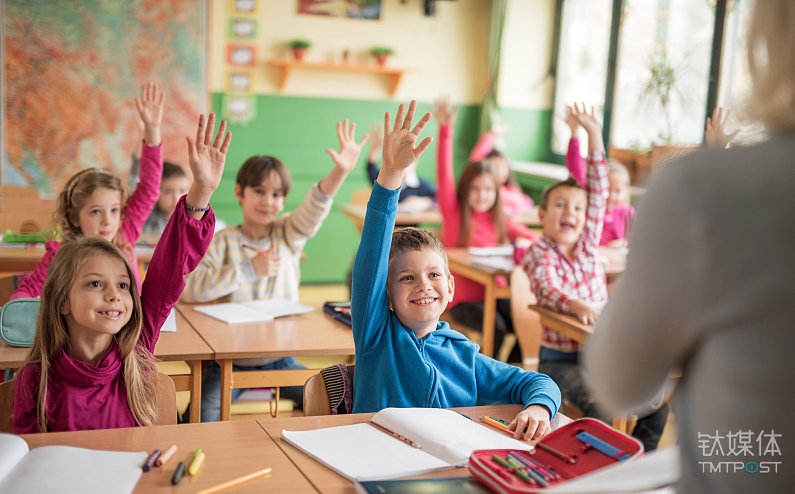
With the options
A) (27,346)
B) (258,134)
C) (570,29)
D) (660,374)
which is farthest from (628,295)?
(570,29)

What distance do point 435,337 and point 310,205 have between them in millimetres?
1225

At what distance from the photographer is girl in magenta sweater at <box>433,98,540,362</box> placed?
3.63 metres

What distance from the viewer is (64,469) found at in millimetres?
1011

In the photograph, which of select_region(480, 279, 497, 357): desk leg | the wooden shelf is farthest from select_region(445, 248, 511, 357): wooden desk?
the wooden shelf

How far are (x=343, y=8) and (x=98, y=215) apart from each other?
392cm

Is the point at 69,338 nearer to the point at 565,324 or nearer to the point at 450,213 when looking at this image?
the point at 565,324

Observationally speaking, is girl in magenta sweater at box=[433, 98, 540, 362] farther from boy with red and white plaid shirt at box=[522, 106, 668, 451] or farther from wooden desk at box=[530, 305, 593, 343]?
wooden desk at box=[530, 305, 593, 343]

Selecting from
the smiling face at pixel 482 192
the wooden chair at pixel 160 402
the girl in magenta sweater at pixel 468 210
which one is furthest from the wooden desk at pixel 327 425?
the smiling face at pixel 482 192

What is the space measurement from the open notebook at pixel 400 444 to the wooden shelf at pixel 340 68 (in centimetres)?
476

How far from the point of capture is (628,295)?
2.09ft

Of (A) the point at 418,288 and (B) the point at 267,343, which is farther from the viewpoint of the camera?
(B) the point at 267,343

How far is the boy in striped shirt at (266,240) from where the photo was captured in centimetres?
252

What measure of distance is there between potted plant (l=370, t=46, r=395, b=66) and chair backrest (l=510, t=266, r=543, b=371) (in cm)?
341

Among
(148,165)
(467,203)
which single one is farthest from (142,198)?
(467,203)
